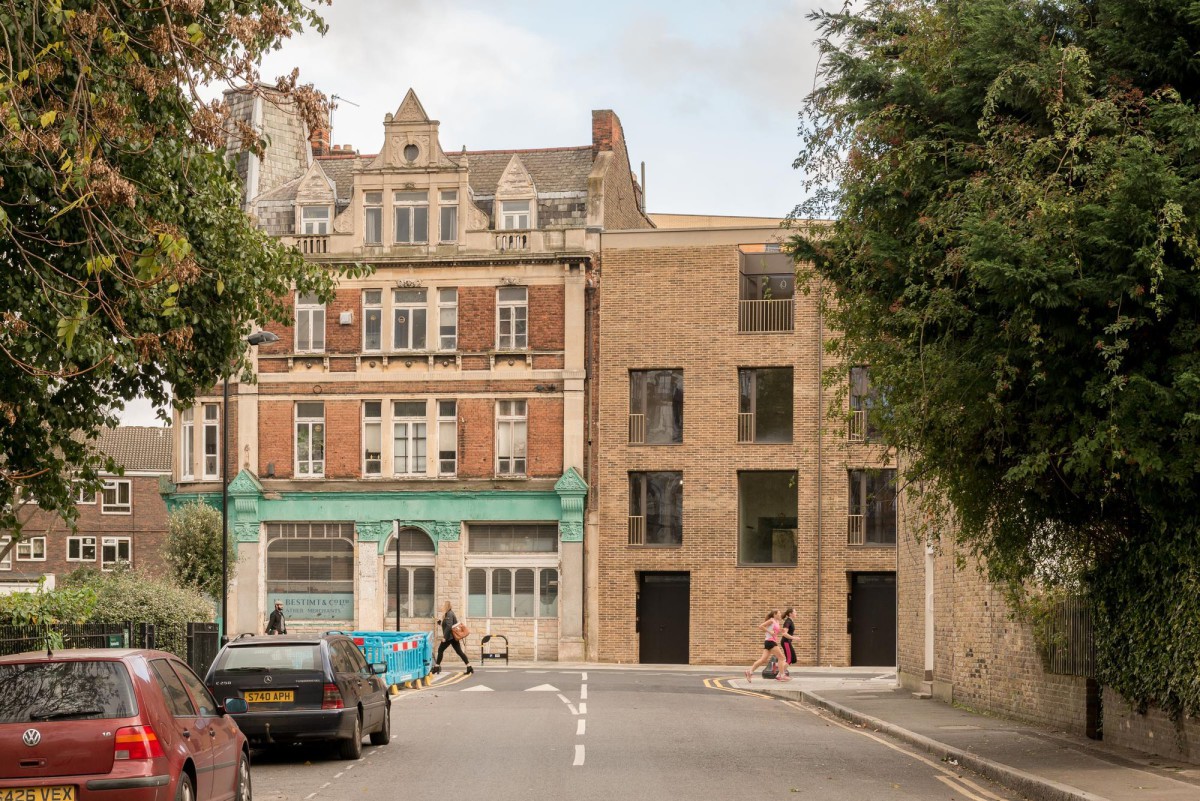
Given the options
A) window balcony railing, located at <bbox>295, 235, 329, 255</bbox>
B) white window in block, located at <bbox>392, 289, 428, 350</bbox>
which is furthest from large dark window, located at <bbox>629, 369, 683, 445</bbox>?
window balcony railing, located at <bbox>295, 235, 329, 255</bbox>

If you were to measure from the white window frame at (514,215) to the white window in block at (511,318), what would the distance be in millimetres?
2097

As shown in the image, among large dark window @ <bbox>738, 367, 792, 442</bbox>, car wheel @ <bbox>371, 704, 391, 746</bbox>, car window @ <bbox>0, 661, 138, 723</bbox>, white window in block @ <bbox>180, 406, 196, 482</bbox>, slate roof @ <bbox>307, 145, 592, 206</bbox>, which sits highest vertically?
slate roof @ <bbox>307, 145, 592, 206</bbox>

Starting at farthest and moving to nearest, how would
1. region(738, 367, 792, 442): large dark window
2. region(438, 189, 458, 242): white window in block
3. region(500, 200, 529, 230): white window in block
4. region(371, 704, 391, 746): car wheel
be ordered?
region(500, 200, 529, 230): white window in block → region(438, 189, 458, 242): white window in block → region(738, 367, 792, 442): large dark window → region(371, 704, 391, 746): car wheel

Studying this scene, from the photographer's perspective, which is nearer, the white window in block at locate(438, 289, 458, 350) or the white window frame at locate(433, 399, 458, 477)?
the white window frame at locate(433, 399, 458, 477)

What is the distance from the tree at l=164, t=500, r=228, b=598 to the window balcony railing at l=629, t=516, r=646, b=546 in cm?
1214

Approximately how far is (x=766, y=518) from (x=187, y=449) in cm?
1860

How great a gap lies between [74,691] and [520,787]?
537 cm

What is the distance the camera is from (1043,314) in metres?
14.6

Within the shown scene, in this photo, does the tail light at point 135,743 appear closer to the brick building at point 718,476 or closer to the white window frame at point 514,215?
the brick building at point 718,476

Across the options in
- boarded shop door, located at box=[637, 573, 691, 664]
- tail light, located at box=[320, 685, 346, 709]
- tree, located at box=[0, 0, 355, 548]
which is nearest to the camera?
tree, located at box=[0, 0, 355, 548]

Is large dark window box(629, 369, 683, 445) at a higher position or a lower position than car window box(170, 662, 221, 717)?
higher

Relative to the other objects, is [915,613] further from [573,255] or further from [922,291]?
[573,255]

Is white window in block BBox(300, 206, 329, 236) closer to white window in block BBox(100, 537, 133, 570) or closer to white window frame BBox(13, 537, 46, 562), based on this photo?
white window in block BBox(100, 537, 133, 570)

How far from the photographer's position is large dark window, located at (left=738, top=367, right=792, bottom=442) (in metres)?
46.4
